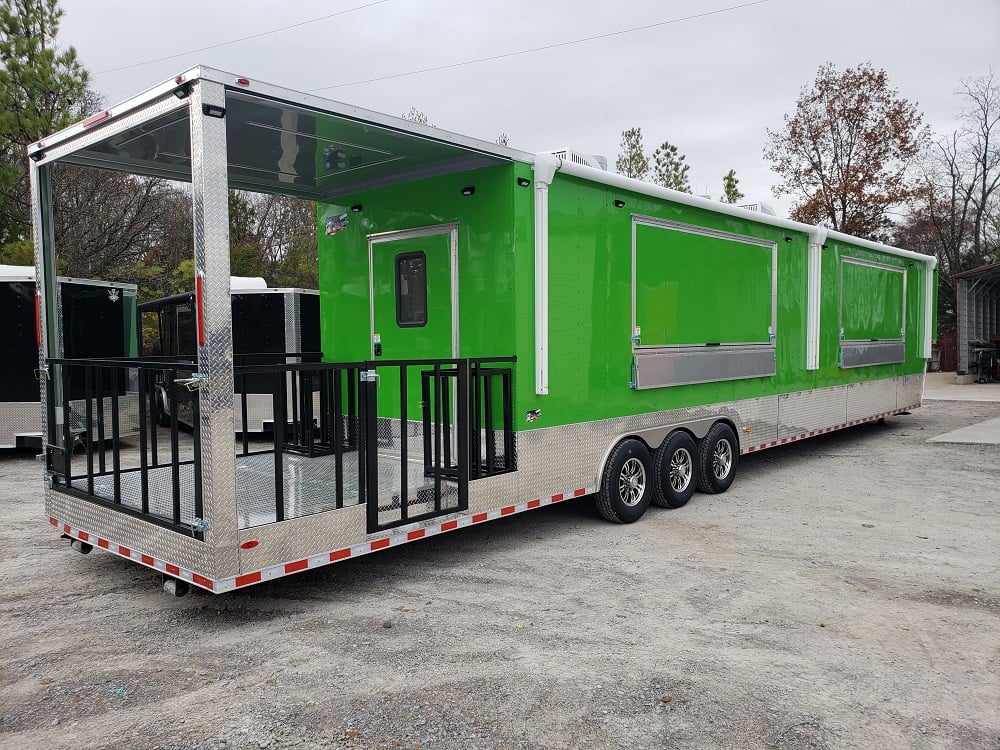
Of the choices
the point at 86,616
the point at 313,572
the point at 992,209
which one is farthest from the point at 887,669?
the point at 992,209

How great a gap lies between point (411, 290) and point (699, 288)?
2.59 meters

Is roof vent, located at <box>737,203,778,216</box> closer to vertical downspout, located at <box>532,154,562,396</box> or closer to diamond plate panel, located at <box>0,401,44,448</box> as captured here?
vertical downspout, located at <box>532,154,562,396</box>

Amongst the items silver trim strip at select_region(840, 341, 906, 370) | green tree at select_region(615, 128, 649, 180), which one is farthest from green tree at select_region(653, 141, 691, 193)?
silver trim strip at select_region(840, 341, 906, 370)

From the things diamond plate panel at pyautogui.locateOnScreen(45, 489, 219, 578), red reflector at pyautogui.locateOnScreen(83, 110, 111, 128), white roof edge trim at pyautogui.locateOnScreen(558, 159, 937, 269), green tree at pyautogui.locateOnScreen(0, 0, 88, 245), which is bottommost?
diamond plate panel at pyautogui.locateOnScreen(45, 489, 219, 578)

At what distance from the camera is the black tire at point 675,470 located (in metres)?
6.74

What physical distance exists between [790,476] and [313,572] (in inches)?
213

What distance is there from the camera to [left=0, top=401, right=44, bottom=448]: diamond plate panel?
9.80 meters

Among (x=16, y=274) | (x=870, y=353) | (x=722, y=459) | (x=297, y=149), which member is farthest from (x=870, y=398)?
(x=16, y=274)

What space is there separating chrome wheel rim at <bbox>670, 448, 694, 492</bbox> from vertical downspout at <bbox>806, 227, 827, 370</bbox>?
2.56 m

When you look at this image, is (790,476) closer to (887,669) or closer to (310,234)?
(887,669)

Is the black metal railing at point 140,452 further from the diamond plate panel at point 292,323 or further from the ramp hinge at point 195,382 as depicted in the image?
the diamond plate panel at point 292,323

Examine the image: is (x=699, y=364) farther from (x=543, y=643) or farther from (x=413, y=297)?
(x=543, y=643)

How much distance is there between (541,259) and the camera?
5484 mm

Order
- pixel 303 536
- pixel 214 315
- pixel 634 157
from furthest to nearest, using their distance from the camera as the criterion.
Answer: pixel 634 157
pixel 303 536
pixel 214 315
